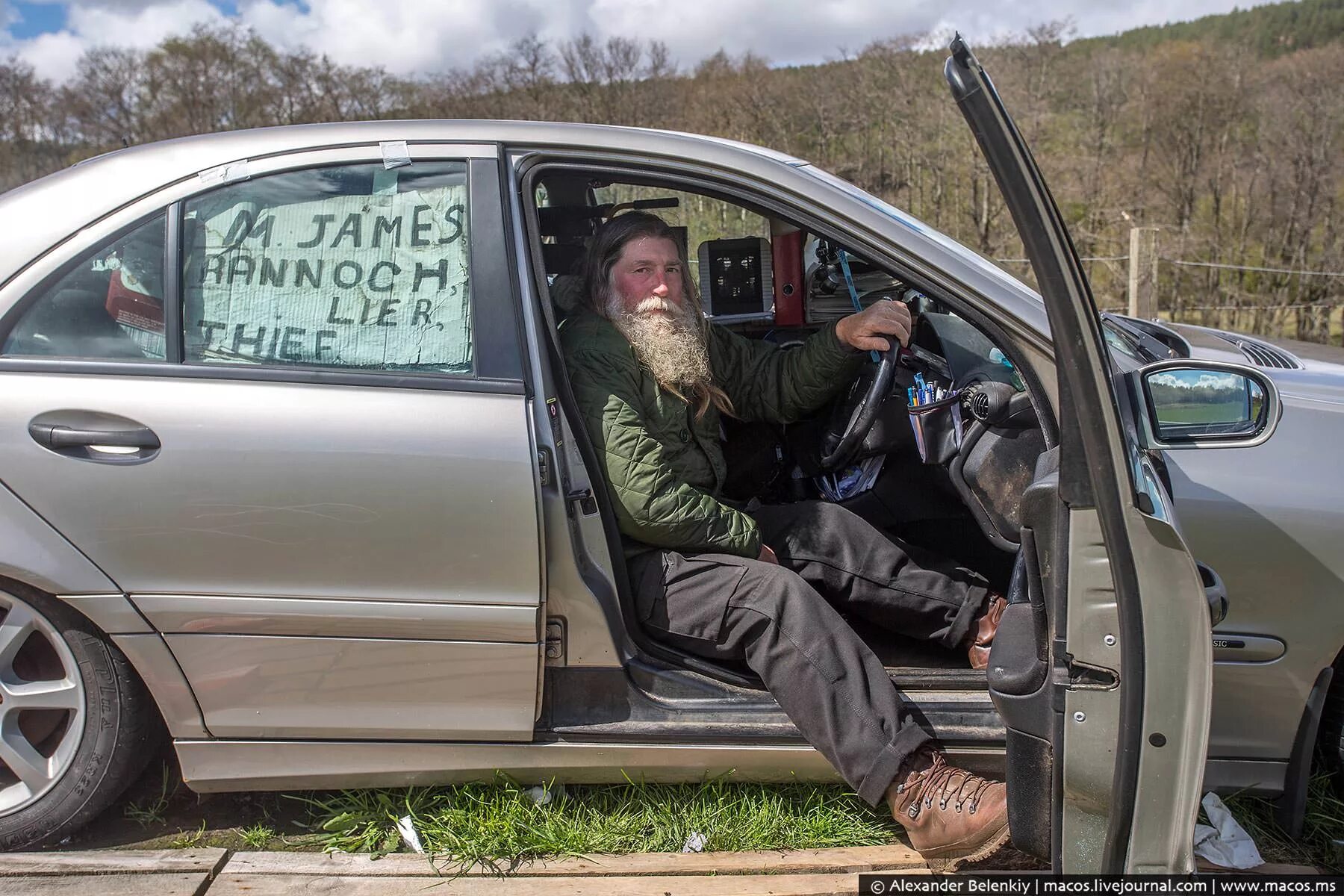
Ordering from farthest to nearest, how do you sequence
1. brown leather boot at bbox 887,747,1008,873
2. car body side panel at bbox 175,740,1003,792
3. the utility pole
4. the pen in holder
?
the utility pole
the pen in holder
car body side panel at bbox 175,740,1003,792
brown leather boot at bbox 887,747,1008,873

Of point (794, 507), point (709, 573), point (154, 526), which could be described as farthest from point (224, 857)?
point (794, 507)

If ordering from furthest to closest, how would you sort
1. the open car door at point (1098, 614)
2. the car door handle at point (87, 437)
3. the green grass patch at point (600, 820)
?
the green grass patch at point (600, 820), the car door handle at point (87, 437), the open car door at point (1098, 614)

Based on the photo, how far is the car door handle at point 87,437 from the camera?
2.01 meters

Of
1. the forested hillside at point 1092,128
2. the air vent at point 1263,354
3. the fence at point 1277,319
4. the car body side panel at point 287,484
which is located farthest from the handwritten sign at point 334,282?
the fence at point 1277,319

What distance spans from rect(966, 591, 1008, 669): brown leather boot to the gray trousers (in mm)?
27

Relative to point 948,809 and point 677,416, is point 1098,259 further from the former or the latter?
point 948,809

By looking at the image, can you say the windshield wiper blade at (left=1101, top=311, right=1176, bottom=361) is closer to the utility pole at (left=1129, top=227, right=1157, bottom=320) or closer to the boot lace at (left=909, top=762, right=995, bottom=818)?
the boot lace at (left=909, top=762, right=995, bottom=818)

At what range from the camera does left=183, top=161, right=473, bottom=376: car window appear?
2.11 meters

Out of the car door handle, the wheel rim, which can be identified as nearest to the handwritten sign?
A: the car door handle

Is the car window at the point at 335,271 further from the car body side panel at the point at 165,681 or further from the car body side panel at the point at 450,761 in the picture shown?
the car body side panel at the point at 450,761

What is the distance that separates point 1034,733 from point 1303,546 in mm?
810

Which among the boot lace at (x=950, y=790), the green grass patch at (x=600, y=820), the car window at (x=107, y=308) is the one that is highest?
the car window at (x=107, y=308)

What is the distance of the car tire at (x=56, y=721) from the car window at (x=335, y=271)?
74cm

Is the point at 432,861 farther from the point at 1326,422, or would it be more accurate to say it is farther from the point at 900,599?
the point at 1326,422
